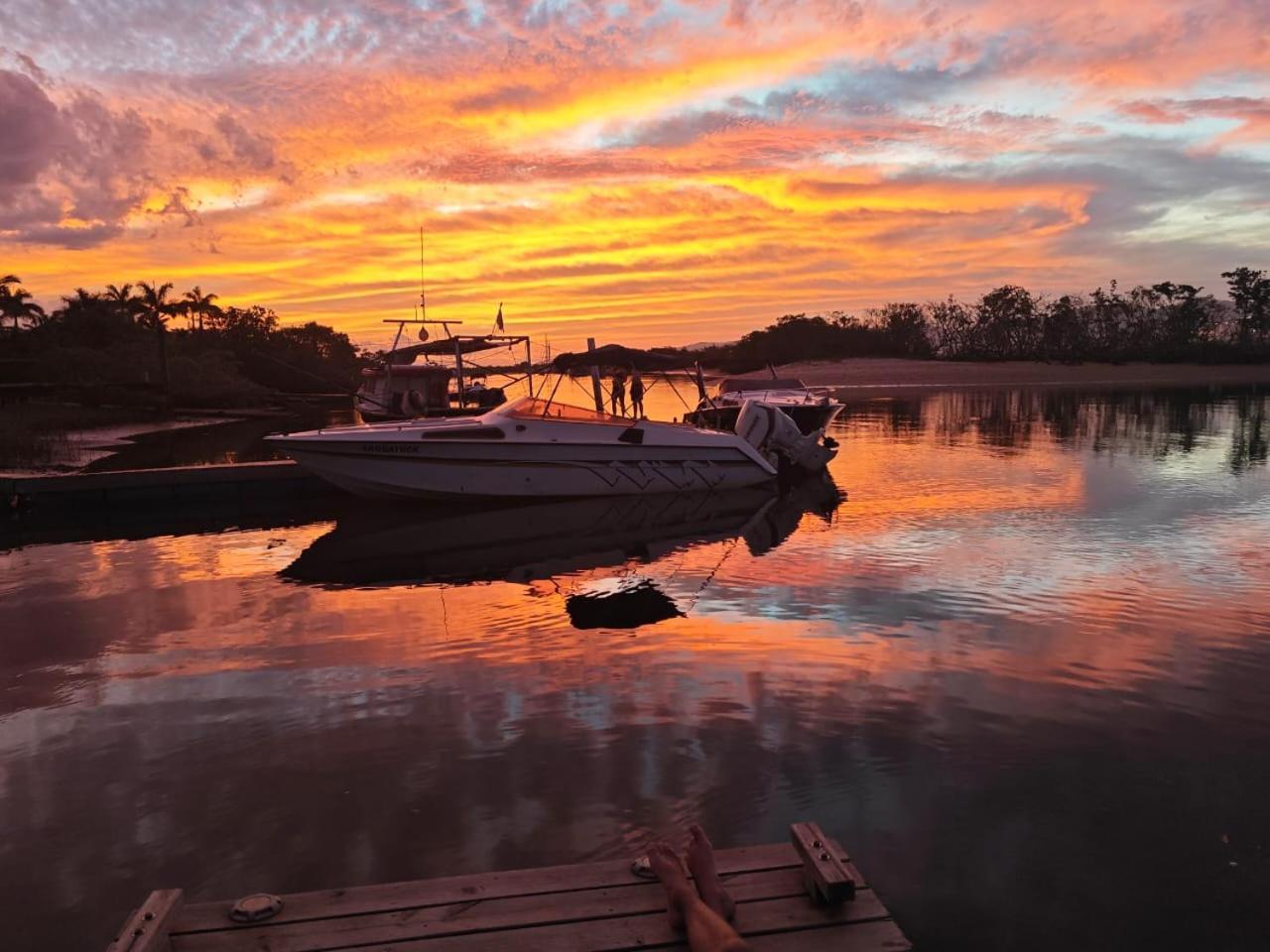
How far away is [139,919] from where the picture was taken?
3.50 meters

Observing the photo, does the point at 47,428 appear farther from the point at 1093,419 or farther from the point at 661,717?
the point at 1093,419

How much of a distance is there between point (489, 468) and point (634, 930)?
48.7 ft

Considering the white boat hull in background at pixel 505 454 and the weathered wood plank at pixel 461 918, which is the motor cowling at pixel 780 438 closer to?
the white boat hull in background at pixel 505 454

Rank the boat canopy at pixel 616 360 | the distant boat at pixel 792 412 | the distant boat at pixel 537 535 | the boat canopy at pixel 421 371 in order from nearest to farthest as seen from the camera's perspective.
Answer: the distant boat at pixel 537 535 → the boat canopy at pixel 616 360 → the distant boat at pixel 792 412 → the boat canopy at pixel 421 371

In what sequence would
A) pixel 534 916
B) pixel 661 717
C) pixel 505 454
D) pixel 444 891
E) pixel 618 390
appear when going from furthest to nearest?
1. pixel 618 390
2. pixel 505 454
3. pixel 661 717
4. pixel 444 891
5. pixel 534 916

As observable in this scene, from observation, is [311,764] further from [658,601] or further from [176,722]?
[658,601]

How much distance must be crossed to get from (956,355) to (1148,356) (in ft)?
74.0

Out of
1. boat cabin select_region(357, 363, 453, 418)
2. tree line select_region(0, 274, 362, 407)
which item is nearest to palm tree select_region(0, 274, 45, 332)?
tree line select_region(0, 274, 362, 407)

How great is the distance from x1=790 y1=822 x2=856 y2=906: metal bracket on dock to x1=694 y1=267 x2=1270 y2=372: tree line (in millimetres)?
103702

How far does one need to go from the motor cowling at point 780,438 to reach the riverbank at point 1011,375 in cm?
6200

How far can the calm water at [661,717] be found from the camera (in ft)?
16.5

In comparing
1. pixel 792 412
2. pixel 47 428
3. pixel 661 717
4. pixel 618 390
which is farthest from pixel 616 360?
pixel 47 428

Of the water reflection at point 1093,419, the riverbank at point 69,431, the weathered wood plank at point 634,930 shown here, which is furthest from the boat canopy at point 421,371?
the weathered wood plank at point 634,930

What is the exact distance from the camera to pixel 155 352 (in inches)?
2416
